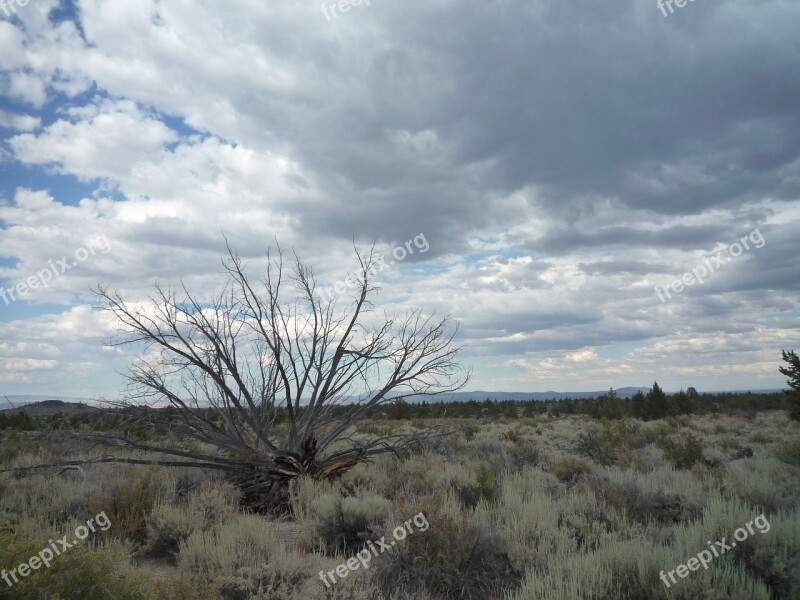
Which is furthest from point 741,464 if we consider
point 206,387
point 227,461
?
point 206,387

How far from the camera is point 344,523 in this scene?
21.1ft

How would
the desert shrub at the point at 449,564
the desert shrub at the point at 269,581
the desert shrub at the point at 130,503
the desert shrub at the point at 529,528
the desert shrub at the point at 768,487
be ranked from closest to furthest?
the desert shrub at the point at 269,581, the desert shrub at the point at 449,564, the desert shrub at the point at 529,528, the desert shrub at the point at 130,503, the desert shrub at the point at 768,487

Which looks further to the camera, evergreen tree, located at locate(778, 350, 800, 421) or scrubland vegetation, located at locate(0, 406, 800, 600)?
evergreen tree, located at locate(778, 350, 800, 421)

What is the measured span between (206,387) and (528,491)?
7030 mm

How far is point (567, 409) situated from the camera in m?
43.1

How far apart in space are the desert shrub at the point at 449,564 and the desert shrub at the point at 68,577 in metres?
2.28

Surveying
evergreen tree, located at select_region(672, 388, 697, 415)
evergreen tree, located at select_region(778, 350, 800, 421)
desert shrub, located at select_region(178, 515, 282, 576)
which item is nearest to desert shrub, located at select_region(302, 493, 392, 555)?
desert shrub, located at select_region(178, 515, 282, 576)

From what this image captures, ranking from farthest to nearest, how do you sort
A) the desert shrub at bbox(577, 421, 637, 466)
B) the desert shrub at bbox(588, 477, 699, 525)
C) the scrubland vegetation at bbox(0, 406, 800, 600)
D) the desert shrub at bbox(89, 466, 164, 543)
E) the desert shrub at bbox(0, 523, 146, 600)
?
the desert shrub at bbox(577, 421, 637, 466), the desert shrub at bbox(588, 477, 699, 525), the desert shrub at bbox(89, 466, 164, 543), the scrubland vegetation at bbox(0, 406, 800, 600), the desert shrub at bbox(0, 523, 146, 600)

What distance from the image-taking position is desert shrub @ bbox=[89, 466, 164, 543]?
20.6ft

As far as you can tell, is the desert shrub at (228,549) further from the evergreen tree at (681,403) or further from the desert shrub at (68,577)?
the evergreen tree at (681,403)

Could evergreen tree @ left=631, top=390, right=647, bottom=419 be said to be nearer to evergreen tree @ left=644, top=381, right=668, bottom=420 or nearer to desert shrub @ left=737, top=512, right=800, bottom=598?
evergreen tree @ left=644, top=381, right=668, bottom=420

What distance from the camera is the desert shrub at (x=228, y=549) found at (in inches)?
195

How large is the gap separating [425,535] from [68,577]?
3.15m

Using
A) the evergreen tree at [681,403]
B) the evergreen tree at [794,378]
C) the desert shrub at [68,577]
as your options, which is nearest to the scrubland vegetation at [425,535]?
the desert shrub at [68,577]
